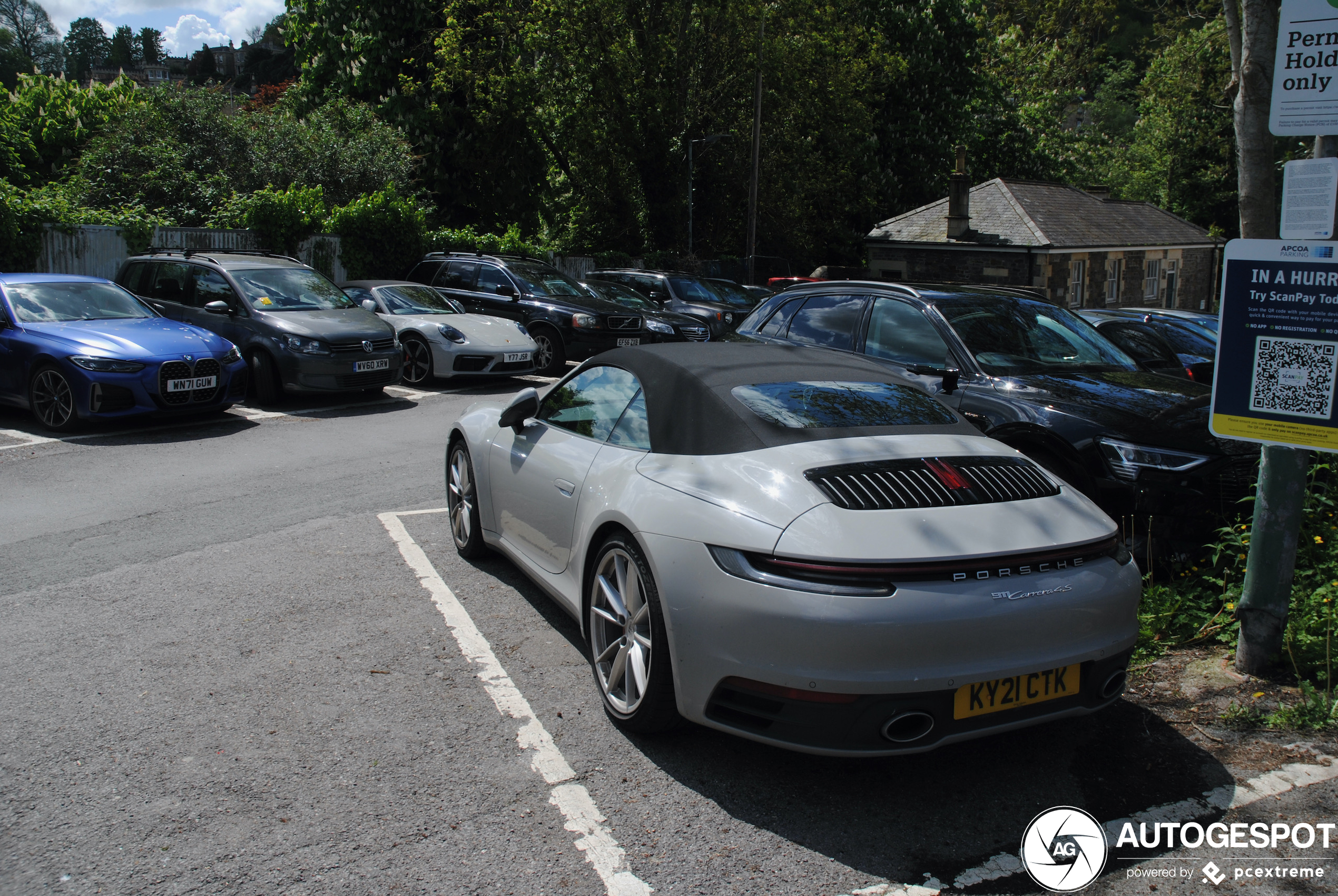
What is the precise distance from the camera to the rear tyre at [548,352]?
15.1 meters

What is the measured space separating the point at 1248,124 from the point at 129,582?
621 cm

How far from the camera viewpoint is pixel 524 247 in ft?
78.3

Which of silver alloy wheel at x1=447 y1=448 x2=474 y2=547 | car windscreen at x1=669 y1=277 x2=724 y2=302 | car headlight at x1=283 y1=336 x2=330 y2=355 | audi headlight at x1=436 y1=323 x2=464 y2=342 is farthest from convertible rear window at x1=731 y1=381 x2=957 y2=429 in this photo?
car windscreen at x1=669 y1=277 x2=724 y2=302

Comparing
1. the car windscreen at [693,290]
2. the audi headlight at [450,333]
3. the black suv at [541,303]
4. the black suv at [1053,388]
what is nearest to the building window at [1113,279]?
the car windscreen at [693,290]

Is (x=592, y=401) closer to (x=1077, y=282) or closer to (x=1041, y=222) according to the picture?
(x=1041, y=222)

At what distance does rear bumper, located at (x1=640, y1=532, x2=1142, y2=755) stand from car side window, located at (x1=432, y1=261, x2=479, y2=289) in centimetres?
1384

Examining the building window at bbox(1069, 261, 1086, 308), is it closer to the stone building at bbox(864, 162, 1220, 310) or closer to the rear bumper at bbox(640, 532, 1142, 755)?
the stone building at bbox(864, 162, 1220, 310)

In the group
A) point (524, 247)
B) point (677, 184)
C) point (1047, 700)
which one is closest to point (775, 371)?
point (1047, 700)

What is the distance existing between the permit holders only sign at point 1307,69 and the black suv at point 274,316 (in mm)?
10080

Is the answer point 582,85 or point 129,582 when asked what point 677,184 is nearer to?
point 582,85

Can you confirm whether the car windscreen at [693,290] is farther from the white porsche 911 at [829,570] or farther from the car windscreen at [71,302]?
the white porsche 911 at [829,570]

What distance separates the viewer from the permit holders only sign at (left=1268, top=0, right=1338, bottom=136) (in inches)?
144

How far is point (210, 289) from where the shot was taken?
1211 cm

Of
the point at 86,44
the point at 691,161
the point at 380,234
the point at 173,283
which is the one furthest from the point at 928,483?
the point at 86,44
